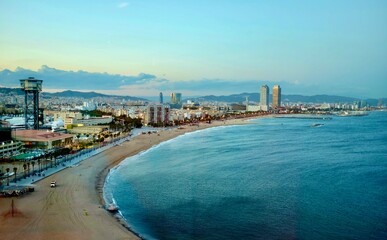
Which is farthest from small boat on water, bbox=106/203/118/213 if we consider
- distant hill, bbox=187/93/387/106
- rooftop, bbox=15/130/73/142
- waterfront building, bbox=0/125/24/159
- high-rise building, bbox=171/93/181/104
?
distant hill, bbox=187/93/387/106

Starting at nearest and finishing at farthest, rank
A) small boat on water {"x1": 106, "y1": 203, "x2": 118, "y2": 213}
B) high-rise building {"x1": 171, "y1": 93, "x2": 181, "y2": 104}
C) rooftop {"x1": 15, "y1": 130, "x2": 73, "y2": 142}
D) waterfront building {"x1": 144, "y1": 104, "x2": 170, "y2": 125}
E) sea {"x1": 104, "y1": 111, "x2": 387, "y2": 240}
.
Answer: sea {"x1": 104, "y1": 111, "x2": 387, "y2": 240} → small boat on water {"x1": 106, "y1": 203, "x2": 118, "y2": 213} → rooftop {"x1": 15, "y1": 130, "x2": 73, "y2": 142} → waterfront building {"x1": 144, "y1": 104, "x2": 170, "y2": 125} → high-rise building {"x1": 171, "y1": 93, "x2": 181, "y2": 104}

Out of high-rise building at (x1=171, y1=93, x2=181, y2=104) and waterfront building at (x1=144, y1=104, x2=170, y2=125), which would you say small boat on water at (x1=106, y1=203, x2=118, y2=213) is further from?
high-rise building at (x1=171, y1=93, x2=181, y2=104)

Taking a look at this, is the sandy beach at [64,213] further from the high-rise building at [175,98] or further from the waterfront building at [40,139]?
the high-rise building at [175,98]

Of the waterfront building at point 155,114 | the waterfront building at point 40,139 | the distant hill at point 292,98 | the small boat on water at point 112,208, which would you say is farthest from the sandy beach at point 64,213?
the distant hill at point 292,98

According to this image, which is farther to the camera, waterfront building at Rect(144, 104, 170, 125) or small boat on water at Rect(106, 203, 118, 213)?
waterfront building at Rect(144, 104, 170, 125)

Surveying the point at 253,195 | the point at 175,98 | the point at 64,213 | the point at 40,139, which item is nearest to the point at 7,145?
the point at 40,139
